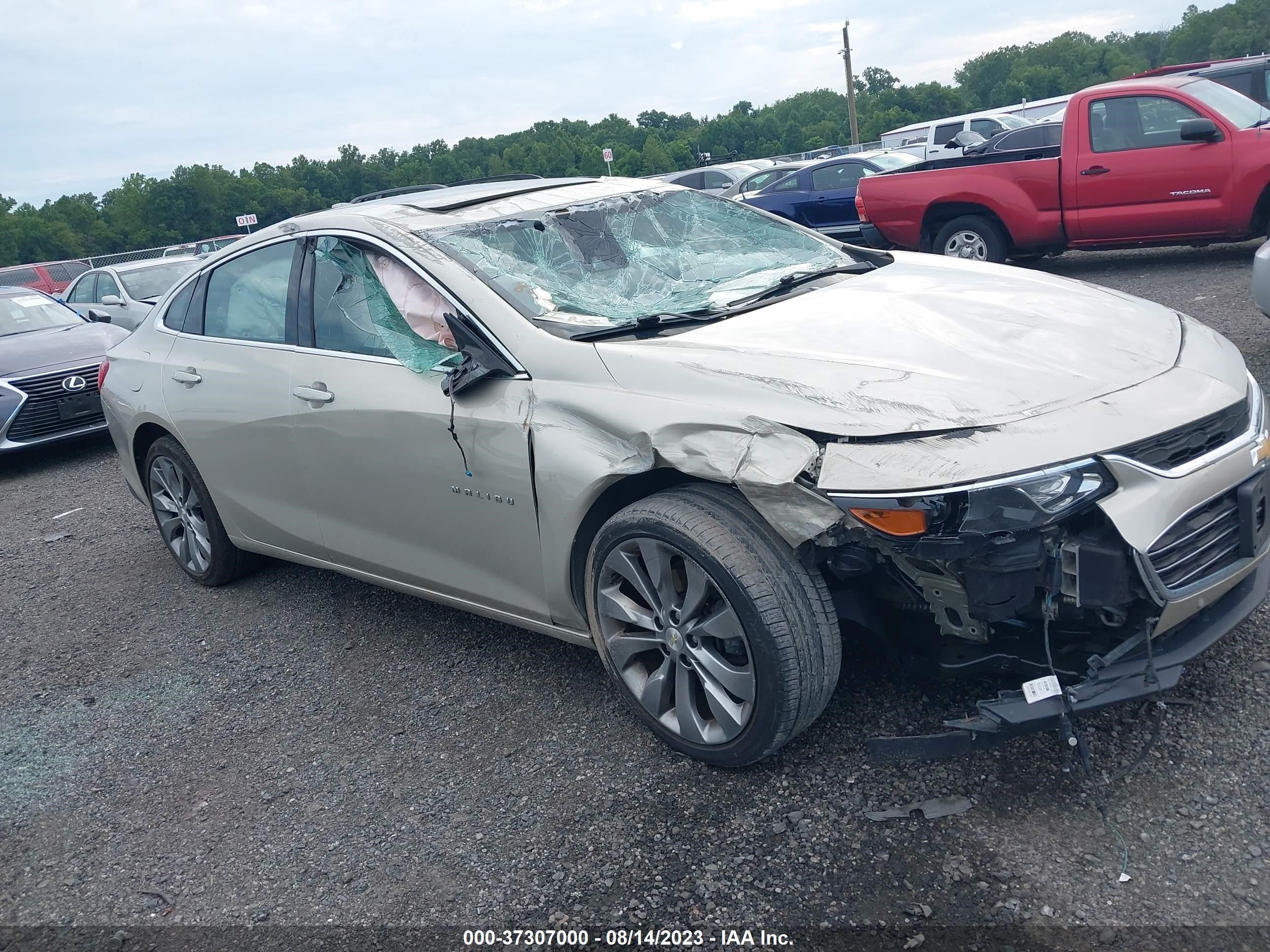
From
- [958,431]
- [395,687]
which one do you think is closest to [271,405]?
[395,687]

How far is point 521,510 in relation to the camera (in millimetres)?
3209

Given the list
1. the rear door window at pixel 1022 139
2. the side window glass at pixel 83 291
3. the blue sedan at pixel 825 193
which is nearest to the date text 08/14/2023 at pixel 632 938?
the rear door window at pixel 1022 139

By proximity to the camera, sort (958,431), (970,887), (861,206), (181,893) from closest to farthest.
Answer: (970,887), (958,431), (181,893), (861,206)

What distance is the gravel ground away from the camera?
244 cm

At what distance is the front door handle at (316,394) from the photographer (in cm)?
377

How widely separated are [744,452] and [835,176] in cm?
1245

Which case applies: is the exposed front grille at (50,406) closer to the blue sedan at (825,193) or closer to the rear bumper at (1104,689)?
the rear bumper at (1104,689)

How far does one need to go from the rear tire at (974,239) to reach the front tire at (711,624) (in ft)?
26.3

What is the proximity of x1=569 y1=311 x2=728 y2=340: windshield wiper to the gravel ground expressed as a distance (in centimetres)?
124

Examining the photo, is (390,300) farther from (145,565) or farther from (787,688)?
(145,565)

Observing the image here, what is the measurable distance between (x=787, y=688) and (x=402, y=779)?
1.32 metres

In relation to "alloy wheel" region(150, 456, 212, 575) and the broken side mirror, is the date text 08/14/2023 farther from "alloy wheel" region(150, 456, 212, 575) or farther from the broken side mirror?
"alloy wheel" region(150, 456, 212, 575)

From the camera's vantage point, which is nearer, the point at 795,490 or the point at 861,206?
the point at 795,490

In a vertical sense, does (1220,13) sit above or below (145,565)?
above
